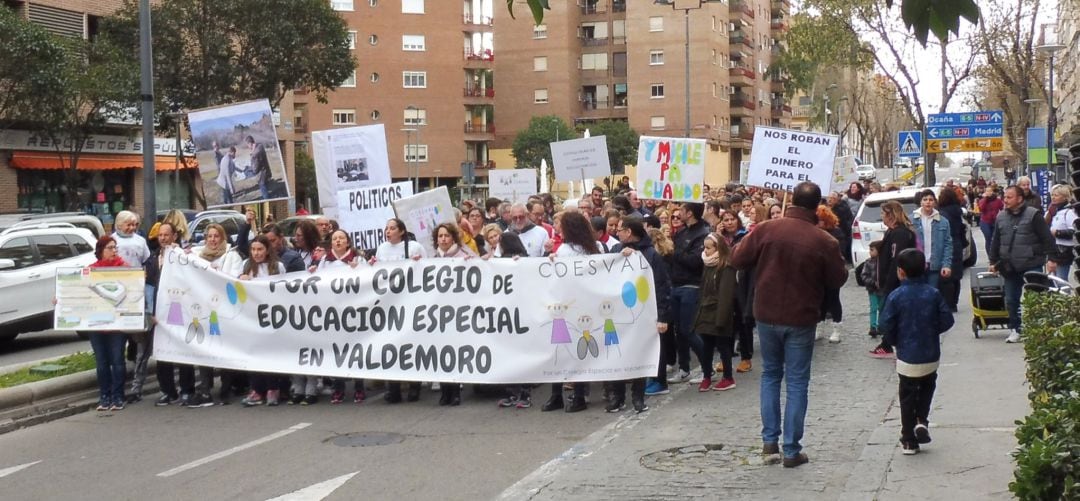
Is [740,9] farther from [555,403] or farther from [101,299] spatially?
[101,299]

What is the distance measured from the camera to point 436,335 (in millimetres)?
10664

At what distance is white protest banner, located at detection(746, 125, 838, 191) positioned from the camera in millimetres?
15734

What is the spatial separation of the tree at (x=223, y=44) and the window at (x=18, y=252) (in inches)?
837

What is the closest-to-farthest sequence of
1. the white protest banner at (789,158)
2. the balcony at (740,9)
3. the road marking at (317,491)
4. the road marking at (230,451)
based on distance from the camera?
the road marking at (317,491), the road marking at (230,451), the white protest banner at (789,158), the balcony at (740,9)

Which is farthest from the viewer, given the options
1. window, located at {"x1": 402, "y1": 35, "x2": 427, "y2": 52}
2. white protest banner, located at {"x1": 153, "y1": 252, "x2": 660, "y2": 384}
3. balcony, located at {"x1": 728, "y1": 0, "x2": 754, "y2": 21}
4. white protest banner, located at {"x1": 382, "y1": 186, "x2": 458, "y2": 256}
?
balcony, located at {"x1": 728, "y1": 0, "x2": 754, "y2": 21}

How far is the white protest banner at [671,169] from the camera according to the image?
1680 cm

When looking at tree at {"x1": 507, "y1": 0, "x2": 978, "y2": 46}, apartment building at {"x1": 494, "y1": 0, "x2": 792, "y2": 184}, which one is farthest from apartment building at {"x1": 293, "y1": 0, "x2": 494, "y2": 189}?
tree at {"x1": 507, "y1": 0, "x2": 978, "y2": 46}

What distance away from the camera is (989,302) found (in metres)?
12.9

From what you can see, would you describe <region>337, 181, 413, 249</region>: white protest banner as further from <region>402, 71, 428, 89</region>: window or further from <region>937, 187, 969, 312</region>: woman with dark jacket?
<region>402, 71, 428, 89</region>: window

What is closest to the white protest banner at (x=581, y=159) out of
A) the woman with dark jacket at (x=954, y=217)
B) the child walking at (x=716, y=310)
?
the woman with dark jacket at (x=954, y=217)

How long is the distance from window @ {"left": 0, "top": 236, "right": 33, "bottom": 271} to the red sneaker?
10009 mm

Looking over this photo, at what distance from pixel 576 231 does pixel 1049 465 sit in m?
6.39

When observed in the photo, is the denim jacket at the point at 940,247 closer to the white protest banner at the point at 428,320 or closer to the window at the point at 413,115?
the white protest banner at the point at 428,320

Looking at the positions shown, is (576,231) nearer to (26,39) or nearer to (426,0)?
(26,39)
